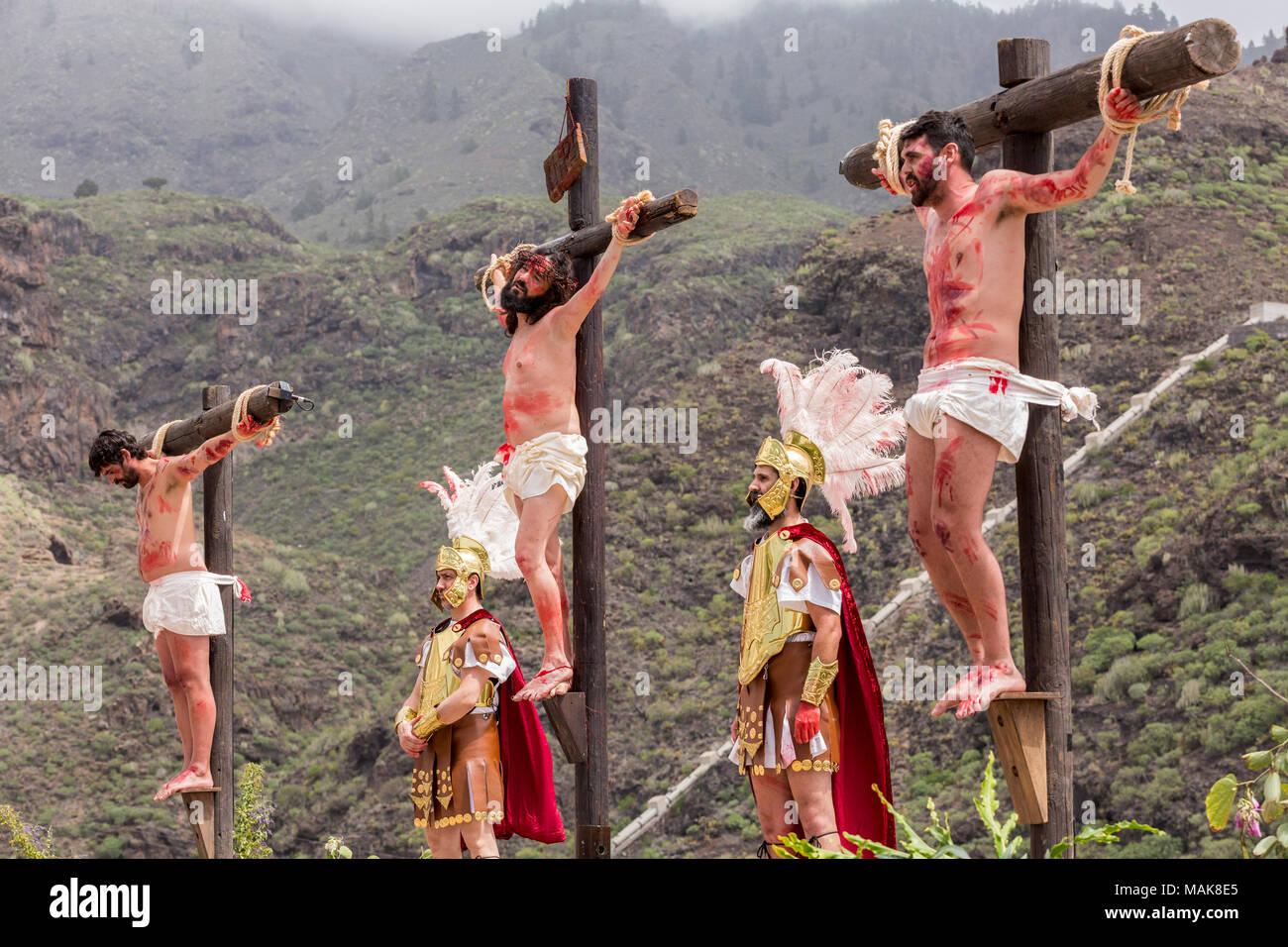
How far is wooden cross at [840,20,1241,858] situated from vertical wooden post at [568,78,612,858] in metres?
2.34

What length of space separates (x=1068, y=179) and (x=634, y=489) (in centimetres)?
2353

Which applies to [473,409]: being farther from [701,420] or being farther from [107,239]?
[107,239]

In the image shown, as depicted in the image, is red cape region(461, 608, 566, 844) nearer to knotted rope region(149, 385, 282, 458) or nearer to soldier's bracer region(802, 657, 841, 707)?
knotted rope region(149, 385, 282, 458)

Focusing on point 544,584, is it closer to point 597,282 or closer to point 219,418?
point 597,282

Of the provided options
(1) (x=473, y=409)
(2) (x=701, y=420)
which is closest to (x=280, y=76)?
(1) (x=473, y=409)

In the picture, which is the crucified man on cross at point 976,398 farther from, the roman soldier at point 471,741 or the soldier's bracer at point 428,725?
the soldier's bracer at point 428,725

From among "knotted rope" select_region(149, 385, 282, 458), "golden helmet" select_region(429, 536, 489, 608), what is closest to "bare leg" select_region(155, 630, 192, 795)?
"knotted rope" select_region(149, 385, 282, 458)

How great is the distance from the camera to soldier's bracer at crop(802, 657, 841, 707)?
5934mm

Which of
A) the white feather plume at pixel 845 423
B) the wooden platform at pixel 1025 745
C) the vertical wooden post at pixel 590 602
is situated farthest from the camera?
the vertical wooden post at pixel 590 602

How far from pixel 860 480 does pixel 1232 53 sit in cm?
248

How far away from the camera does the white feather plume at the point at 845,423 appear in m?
6.59

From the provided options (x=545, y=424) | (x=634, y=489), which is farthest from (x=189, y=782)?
(x=634, y=489)

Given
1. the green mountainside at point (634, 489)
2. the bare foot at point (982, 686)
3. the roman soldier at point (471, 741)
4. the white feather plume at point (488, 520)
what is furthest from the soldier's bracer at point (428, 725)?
the green mountainside at point (634, 489)

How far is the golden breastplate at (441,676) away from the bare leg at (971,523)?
2.82m
